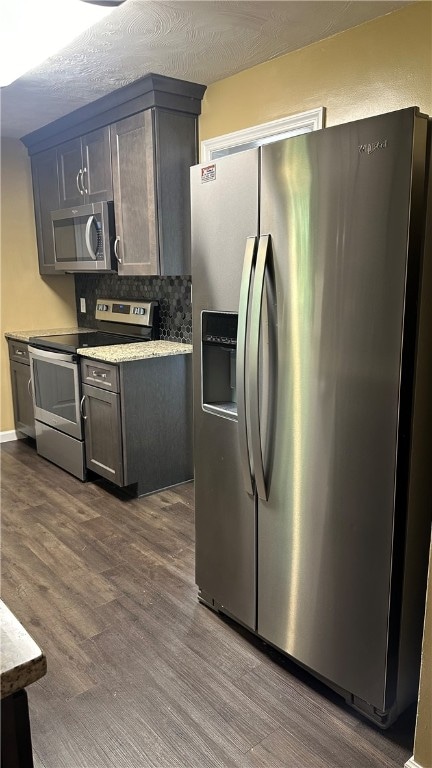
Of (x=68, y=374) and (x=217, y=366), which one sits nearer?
(x=217, y=366)

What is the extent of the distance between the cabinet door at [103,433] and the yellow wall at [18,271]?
143cm

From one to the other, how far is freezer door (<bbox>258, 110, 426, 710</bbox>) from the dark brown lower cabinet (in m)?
1.57

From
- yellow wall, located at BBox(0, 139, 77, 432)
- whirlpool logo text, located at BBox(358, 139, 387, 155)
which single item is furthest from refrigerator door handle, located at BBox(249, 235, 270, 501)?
yellow wall, located at BBox(0, 139, 77, 432)

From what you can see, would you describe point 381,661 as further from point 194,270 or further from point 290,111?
point 290,111

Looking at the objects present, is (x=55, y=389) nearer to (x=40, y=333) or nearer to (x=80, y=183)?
(x=40, y=333)

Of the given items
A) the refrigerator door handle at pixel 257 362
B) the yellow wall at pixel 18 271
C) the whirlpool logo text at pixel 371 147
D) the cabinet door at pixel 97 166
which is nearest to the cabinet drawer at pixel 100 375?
the cabinet door at pixel 97 166

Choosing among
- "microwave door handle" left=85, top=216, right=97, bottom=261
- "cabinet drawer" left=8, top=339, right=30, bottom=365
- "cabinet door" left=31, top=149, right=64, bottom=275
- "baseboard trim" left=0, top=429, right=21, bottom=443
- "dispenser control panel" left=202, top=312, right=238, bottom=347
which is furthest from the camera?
"baseboard trim" left=0, top=429, right=21, bottom=443

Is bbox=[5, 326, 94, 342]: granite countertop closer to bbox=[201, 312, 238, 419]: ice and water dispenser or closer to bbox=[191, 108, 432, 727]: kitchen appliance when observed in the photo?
bbox=[201, 312, 238, 419]: ice and water dispenser

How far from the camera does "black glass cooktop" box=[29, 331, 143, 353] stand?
11.8 ft

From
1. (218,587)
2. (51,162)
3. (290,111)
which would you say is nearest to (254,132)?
(290,111)

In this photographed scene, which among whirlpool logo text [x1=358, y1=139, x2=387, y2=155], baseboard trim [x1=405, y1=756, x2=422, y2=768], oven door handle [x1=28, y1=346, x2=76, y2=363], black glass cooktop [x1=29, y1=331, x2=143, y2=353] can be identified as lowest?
baseboard trim [x1=405, y1=756, x2=422, y2=768]

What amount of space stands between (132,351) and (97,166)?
126 cm

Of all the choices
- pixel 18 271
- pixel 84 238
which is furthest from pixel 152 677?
pixel 18 271

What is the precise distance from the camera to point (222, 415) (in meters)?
2.02
